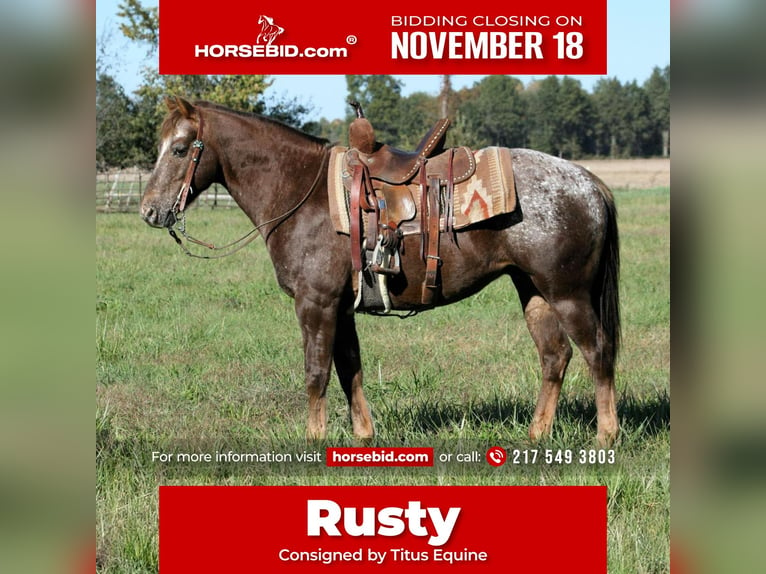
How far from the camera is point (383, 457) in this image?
4.74 meters

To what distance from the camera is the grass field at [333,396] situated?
15.0ft

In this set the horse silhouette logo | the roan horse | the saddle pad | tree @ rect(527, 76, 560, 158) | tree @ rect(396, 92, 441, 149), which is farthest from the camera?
tree @ rect(396, 92, 441, 149)

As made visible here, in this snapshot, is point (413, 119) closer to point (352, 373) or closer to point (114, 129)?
point (114, 129)

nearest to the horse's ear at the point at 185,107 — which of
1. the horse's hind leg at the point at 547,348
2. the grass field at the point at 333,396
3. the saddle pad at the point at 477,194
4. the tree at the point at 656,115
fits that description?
the saddle pad at the point at 477,194

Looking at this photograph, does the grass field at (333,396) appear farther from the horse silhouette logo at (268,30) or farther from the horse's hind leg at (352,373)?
the horse silhouette logo at (268,30)

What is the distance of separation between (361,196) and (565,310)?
166cm

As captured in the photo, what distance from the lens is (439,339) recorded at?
29.0 feet

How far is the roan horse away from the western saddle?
13cm

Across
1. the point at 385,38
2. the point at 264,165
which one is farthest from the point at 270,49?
the point at 264,165

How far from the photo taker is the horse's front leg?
5.51m

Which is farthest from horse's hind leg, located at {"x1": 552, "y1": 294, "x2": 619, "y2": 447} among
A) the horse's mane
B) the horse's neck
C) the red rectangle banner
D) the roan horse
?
the horse's mane

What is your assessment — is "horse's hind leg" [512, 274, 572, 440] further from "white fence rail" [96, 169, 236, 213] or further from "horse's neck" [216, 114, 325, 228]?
"white fence rail" [96, 169, 236, 213]
